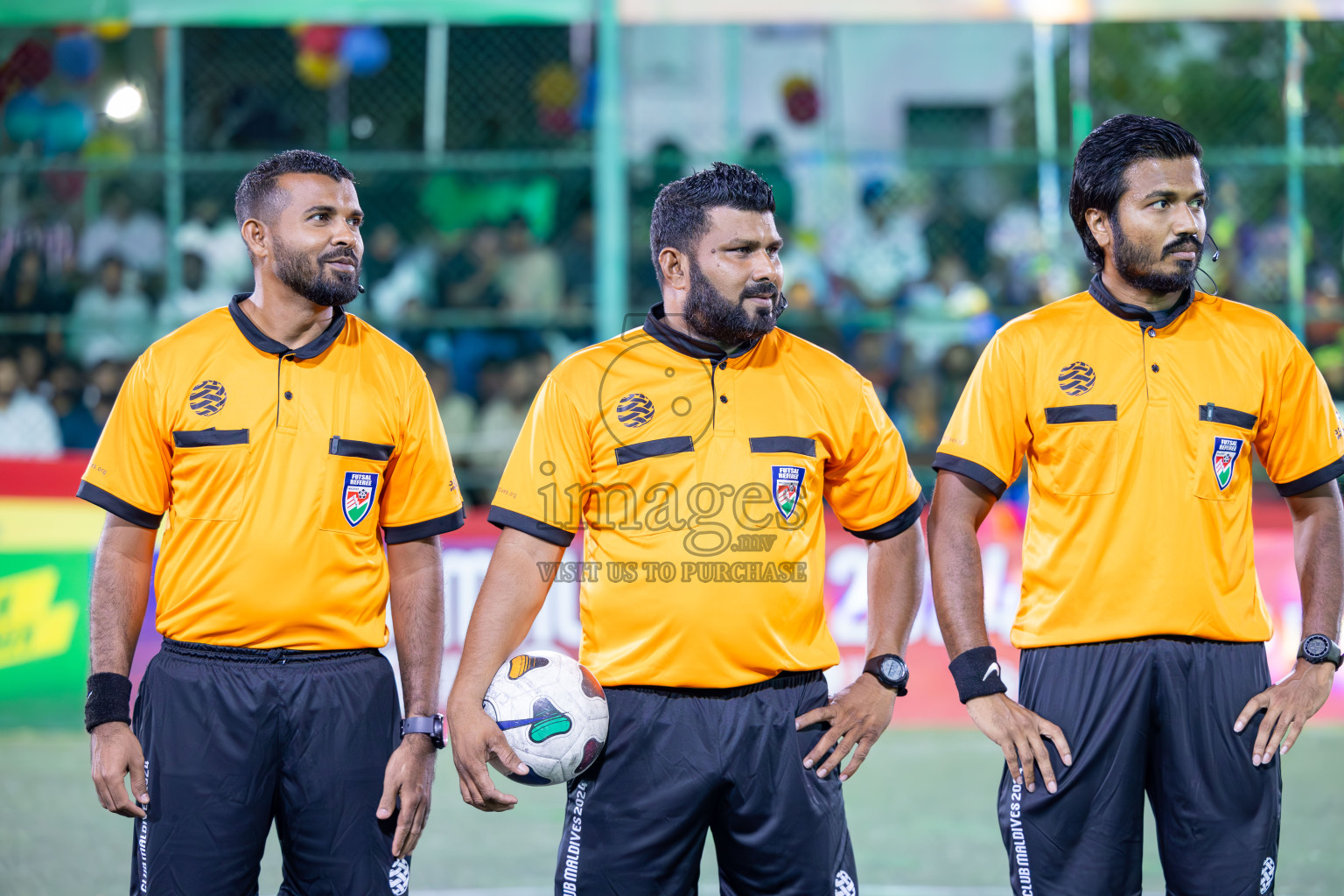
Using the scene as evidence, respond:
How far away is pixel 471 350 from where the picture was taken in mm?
11164

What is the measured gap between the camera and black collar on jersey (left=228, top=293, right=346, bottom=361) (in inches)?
156

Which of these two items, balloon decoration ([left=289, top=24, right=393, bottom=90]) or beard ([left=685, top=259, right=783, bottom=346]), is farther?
balloon decoration ([left=289, top=24, right=393, bottom=90])

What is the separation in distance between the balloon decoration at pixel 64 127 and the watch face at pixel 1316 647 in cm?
1058

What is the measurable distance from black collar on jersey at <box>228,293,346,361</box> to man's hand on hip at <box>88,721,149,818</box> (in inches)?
42.1

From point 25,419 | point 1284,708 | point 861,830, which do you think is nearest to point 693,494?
point 1284,708

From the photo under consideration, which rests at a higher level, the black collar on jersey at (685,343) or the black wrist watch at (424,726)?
the black collar on jersey at (685,343)

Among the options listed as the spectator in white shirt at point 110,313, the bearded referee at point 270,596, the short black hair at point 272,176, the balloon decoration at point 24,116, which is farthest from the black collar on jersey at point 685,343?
the balloon decoration at point 24,116

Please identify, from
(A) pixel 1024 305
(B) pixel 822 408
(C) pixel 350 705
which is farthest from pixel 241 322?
(A) pixel 1024 305

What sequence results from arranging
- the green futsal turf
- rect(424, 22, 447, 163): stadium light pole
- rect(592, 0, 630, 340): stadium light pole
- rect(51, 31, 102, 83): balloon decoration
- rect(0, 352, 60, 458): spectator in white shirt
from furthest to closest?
rect(424, 22, 447, 163): stadium light pole < rect(51, 31, 102, 83): balloon decoration < rect(0, 352, 60, 458): spectator in white shirt < rect(592, 0, 630, 340): stadium light pole < the green futsal turf

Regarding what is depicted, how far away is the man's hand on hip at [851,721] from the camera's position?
3.69 meters

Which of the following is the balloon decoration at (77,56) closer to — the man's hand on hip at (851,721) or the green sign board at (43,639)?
the green sign board at (43,639)

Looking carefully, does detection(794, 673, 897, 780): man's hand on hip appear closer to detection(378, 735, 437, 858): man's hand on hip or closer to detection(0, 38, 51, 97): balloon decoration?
detection(378, 735, 437, 858): man's hand on hip

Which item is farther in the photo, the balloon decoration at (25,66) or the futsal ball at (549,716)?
the balloon decoration at (25,66)

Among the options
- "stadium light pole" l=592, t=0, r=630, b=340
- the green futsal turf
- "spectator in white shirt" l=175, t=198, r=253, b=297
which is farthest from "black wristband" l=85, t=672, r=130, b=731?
"spectator in white shirt" l=175, t=198, r=253, b=297
